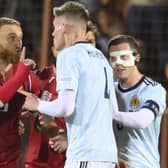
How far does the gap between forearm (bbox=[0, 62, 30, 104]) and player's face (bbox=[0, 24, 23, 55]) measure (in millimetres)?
260

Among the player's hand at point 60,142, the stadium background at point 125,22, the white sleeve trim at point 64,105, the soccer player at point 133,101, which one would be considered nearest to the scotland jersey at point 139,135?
the soccer player at point 133,101

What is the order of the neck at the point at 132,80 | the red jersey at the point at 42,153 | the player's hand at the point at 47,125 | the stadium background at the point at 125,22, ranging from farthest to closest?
1. the stadium background at the point at 125,22
2. the red jersey at the point at 42,153
3. the neck at the point at 132,80
4. the player's hand at the point at 47,125

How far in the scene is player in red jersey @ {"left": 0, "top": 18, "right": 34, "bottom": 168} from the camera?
4262mm

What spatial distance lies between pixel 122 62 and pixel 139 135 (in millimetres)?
409

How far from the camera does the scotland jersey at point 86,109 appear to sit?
3840 millimetres

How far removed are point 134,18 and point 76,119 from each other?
3180mm

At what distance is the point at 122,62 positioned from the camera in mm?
4359

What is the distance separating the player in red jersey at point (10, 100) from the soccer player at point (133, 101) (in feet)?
1.66

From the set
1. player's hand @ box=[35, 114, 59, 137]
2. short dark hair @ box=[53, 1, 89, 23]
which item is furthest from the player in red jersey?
short dark hair @ box=[53, 1, 89, 23]

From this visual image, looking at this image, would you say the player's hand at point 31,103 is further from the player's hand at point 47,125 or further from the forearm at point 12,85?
the player's hand at point 47,125

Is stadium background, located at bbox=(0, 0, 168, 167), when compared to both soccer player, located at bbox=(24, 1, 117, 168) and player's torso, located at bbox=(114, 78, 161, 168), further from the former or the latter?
soccer player, located at bbox=(24, 1, 117, 168)

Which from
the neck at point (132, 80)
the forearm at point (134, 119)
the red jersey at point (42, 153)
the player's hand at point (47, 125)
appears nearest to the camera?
the forearm at point (134, 119)

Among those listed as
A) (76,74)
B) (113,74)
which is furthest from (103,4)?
(76,74)

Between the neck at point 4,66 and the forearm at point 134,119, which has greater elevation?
the neck at point 4,66
